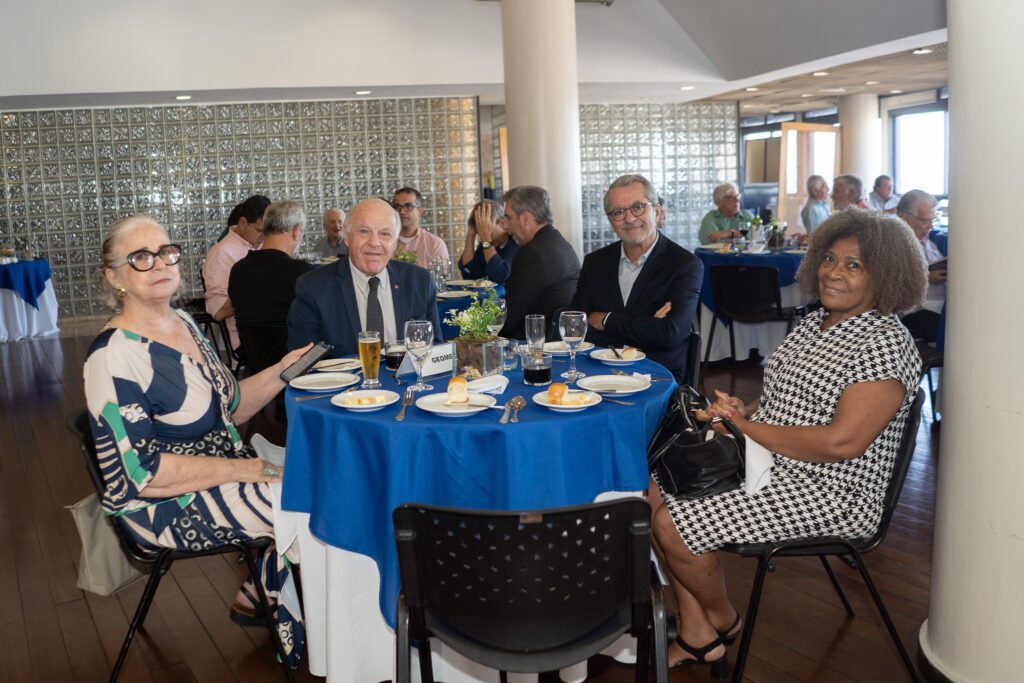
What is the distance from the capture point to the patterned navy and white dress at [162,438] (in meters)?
2.50

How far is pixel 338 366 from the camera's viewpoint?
3189mm

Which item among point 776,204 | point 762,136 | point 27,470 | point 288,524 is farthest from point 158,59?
point 762,136

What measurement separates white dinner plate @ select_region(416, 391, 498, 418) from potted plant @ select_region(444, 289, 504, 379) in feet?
0.71

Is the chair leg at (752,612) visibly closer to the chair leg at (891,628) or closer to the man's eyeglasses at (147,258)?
the chair leg at (891,628)

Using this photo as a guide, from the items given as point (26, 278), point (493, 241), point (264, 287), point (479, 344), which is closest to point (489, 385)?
point (479, 344)

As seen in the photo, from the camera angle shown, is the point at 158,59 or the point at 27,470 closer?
the point at 27,470

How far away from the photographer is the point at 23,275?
972cm

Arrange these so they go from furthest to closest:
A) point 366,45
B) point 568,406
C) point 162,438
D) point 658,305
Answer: point 366,45, point 658,305, point 162,438, point 568,406

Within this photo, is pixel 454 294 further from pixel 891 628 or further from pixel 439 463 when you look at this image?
pixel 891 628

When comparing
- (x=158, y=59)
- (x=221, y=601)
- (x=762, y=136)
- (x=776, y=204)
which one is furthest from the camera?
(x=762, y=136)

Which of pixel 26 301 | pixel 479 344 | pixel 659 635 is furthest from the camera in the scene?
pixel 26 301

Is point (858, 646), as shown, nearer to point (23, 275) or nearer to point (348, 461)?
point (348, 461)

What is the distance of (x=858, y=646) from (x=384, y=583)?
1.53 meters

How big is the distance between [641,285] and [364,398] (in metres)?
1.72
